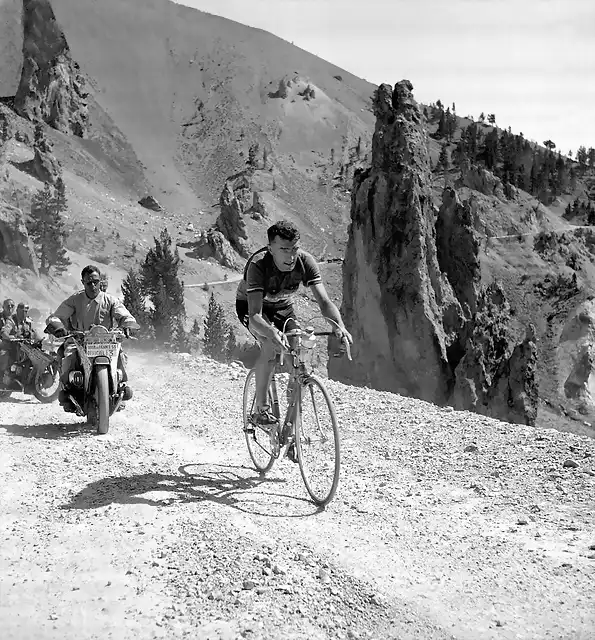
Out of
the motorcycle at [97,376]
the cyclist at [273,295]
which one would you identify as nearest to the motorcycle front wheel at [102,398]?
the motorcycle at [97,376]

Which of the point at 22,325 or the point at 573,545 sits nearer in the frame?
the point at 573,545

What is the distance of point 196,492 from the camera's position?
694cm

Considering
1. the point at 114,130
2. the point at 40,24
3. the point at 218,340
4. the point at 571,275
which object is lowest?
the point at 218,340

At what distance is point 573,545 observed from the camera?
5.84 meters

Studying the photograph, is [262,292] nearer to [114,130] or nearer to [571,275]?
[571,275]

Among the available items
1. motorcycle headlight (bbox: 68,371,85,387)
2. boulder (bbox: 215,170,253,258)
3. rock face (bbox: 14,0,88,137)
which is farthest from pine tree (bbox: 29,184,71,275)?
rock face (bbox: 14,0,88,137)

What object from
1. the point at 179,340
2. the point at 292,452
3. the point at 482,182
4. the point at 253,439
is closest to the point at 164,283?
the point at 179,340

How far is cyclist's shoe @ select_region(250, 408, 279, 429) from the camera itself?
711 centimetres

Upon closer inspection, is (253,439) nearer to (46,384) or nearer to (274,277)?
(274,277)

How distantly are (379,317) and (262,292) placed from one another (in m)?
28.6

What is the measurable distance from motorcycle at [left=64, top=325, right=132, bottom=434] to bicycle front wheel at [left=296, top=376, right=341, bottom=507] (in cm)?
347

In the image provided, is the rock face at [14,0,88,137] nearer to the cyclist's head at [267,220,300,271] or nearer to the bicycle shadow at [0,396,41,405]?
the bicycle shadow at [0,396,41,405]

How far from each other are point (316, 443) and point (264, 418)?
2.39 ft

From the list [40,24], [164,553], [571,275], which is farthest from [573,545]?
[40,24]
